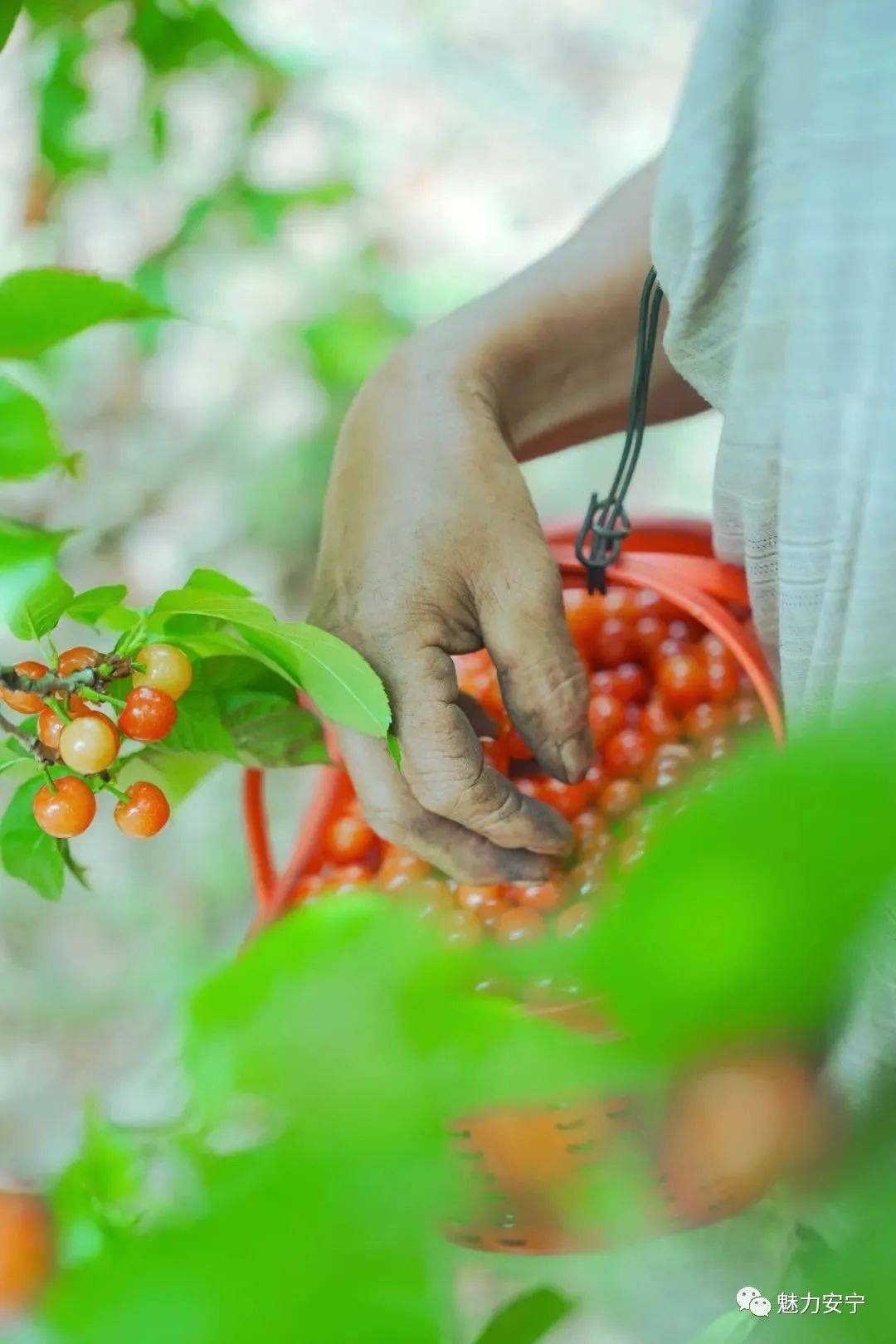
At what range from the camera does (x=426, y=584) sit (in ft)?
1.73

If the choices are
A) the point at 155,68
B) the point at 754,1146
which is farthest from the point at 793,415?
the point at 155,68

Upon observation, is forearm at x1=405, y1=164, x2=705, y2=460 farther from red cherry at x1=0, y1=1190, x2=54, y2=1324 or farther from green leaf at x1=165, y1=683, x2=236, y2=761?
red cherry at x1=0, y1=1190, x2=54, y2=1324

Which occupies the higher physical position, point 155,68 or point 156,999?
point 155,68

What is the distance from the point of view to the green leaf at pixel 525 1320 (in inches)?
9.4

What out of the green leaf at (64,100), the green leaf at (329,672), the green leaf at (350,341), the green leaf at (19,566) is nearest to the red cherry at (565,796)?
the green leaf at (329,672)

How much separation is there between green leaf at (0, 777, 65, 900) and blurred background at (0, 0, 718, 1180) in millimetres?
470

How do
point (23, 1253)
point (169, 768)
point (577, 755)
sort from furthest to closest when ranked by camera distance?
point (577, 755) < point (169, 768) < point (23, 1253)

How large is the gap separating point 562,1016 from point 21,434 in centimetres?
22

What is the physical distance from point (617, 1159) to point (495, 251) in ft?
4.73

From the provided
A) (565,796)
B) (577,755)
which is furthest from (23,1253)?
(565,796)

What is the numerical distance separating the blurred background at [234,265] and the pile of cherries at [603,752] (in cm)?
29

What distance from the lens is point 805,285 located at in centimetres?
41

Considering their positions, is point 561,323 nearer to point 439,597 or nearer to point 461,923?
point 439,597

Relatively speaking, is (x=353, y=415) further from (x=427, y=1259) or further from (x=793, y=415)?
(x=427, y=1259)
